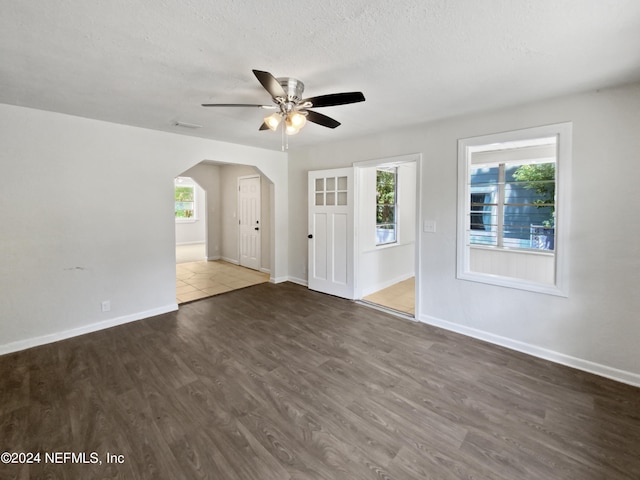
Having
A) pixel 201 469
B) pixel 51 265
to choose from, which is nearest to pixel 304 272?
pixel 51 265

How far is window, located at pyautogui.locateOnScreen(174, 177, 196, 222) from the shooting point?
9.83 meters

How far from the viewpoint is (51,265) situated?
311cm

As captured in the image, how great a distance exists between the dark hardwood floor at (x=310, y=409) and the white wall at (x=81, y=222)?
448 millimetres

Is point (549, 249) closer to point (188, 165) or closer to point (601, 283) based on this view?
point (601, 283)

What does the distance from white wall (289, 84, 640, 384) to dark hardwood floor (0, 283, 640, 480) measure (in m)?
0.22

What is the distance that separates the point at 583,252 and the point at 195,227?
10.0 m

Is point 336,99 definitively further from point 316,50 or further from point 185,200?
point 185,200

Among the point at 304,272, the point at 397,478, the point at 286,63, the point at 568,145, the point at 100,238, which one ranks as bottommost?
the point at 397,478

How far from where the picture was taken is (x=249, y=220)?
659 centimetres

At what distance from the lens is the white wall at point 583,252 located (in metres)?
2.40

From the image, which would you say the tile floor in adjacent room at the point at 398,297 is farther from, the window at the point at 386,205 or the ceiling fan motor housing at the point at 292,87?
the ceiling fan motor housing at the point at 292,87

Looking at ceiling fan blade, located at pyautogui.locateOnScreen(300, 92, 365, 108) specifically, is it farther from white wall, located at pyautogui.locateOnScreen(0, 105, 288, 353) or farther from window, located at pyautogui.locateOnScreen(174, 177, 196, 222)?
window, located at pyautogui.locateOnScreen(174, 177, 196, 222)

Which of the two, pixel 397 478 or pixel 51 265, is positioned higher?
pixel 51 265

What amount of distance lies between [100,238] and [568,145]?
501 centimetres
